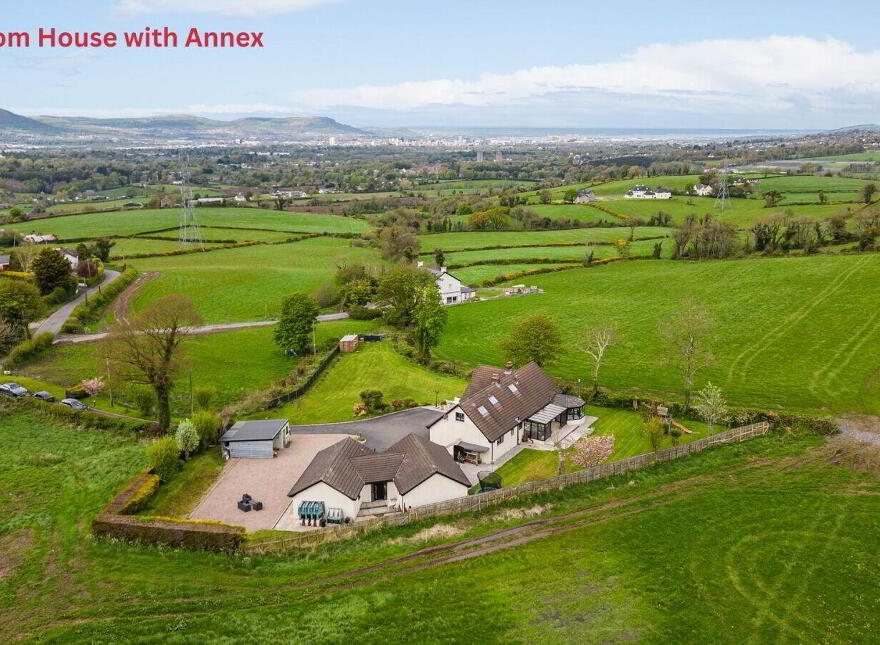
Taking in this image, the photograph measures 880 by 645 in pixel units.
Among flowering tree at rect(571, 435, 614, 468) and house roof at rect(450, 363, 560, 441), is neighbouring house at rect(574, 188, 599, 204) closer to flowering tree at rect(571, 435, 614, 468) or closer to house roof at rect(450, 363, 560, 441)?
house roof at rect(450, 363, 560, 441)

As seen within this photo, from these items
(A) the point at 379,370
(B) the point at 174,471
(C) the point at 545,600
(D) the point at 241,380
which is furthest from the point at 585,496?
(D) the point at 241,380

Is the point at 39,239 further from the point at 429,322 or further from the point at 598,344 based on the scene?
the point at 598,344

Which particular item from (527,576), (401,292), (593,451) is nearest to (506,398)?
(593,451)

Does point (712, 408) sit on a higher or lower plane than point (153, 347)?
lower

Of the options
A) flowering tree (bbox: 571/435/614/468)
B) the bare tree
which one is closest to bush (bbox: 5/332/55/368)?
flowering tree (bbox: 571/435/614/468)

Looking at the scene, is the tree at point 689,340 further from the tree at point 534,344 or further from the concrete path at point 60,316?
the concrete path at point 60,316

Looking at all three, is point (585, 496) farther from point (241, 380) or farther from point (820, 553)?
point (241, 380)
